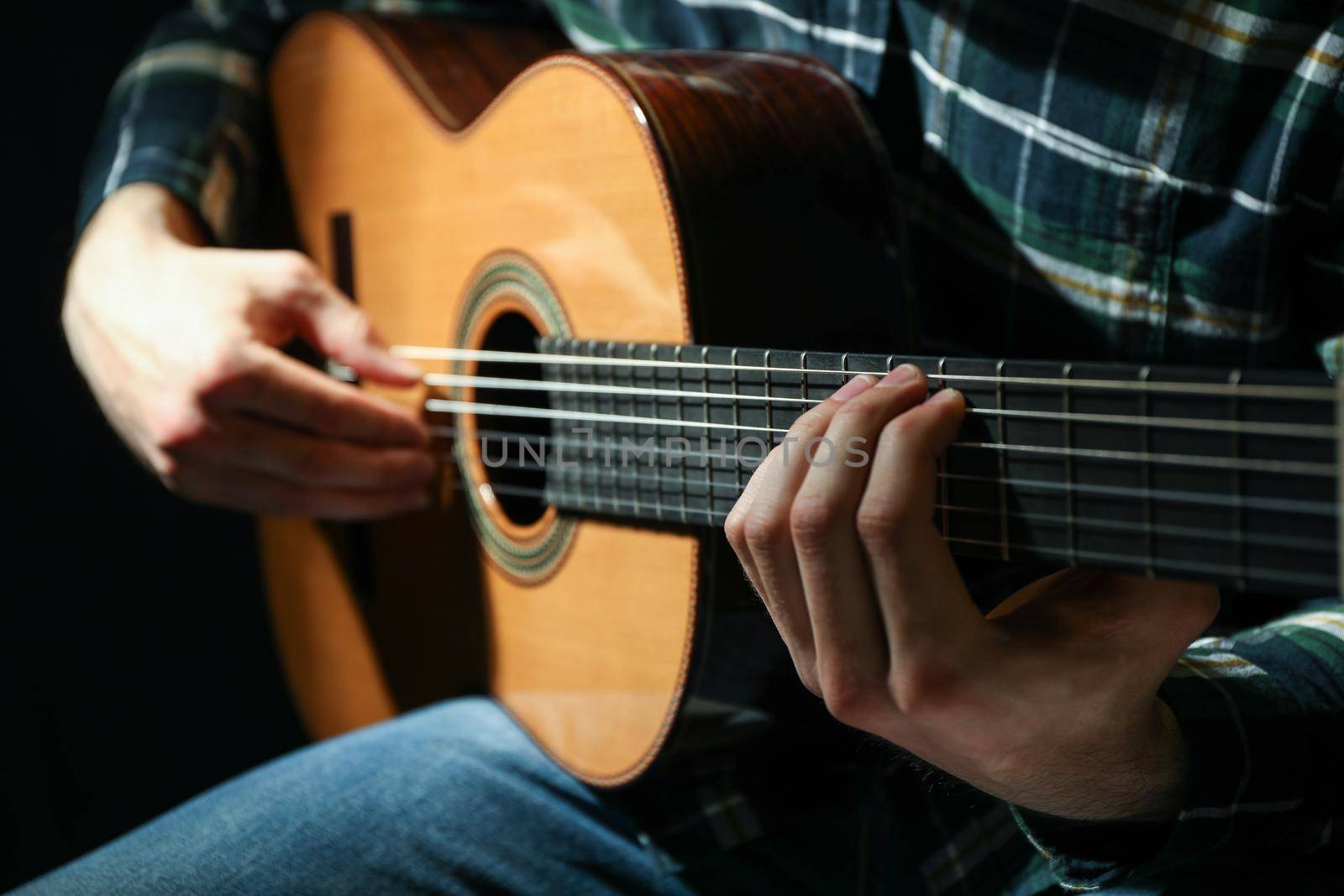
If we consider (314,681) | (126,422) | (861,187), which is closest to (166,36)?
(126,422)

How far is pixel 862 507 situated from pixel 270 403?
541 mm

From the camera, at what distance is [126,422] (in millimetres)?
942

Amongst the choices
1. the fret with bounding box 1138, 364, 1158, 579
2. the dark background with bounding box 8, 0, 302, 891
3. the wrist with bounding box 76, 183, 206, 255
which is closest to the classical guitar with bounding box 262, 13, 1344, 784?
the fret with bounding box 1138, 364, 1158, 579

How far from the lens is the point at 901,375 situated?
1.59ft

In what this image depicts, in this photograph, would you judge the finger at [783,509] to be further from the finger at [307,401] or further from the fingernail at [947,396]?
the finger at [307,401]

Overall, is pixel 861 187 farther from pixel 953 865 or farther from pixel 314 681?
pixel 314 681

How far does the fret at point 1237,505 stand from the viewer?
41 cm

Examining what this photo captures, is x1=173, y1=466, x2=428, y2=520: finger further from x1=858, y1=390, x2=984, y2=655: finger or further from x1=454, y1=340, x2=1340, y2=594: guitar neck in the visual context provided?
x1=858, y1=390, x2=984, y2=655: finger

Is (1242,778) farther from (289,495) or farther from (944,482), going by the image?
(289,495)

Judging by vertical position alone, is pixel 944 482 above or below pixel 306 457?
above

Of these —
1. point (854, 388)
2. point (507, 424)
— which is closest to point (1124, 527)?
point (854, 388)

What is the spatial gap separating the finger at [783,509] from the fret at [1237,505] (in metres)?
0.15

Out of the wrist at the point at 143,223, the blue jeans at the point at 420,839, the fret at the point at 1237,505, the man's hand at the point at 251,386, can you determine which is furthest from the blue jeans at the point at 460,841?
the wrist at the point at 143,223

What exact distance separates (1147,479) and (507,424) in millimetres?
508
